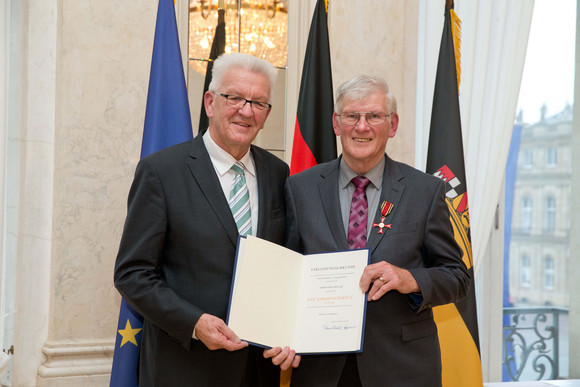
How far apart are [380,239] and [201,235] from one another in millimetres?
626

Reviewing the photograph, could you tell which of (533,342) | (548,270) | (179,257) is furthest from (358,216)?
(548,270)

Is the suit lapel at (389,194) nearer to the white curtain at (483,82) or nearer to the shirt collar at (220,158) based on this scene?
the shirt collar at (220,158)

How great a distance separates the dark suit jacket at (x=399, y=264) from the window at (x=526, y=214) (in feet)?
9.49

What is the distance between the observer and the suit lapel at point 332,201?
2111 millimetres

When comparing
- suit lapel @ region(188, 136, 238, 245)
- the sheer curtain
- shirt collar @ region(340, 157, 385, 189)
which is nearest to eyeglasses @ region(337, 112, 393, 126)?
shirt collar @ region(340, 157, 385, 189)

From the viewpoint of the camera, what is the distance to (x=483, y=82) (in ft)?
13.4

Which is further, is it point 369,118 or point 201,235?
point 369,118

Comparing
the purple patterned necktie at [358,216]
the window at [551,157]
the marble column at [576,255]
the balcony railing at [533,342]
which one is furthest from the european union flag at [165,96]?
the marble column at [576,255]

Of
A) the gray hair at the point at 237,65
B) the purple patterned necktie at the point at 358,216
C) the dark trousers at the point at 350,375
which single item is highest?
the gray hair at the point at 237,65

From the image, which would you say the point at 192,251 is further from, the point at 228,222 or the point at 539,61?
the point at 539,61

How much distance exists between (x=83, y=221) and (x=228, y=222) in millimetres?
1553

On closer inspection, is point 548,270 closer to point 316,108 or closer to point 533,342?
point 533,342

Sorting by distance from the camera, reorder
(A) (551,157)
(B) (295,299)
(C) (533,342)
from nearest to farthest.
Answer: (B) (295,299) → (C) (533,342) → (A) (551,157)

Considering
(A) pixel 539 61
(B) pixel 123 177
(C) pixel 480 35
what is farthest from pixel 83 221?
(A) pixel 539 61
